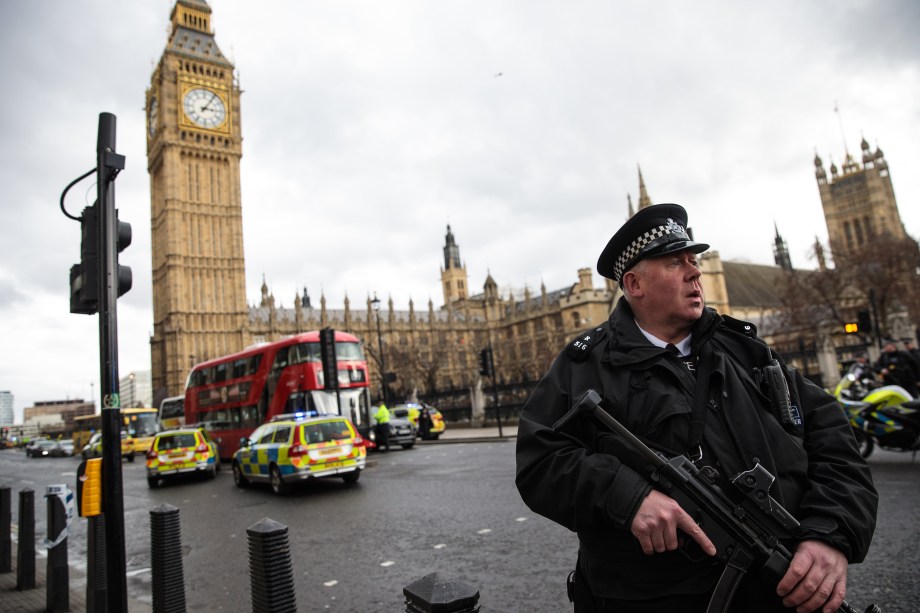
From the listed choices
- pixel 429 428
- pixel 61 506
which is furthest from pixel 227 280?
pixel 61 506

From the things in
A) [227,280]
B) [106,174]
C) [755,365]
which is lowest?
[755,365]

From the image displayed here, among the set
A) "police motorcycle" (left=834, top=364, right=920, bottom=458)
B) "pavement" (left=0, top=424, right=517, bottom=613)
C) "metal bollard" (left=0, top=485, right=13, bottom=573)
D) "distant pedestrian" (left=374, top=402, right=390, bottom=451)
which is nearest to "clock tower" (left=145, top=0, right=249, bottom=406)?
"distant pedestrian" (left=374, top=402, right=390, bottom=451)

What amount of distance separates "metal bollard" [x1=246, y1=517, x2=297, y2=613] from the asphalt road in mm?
1040

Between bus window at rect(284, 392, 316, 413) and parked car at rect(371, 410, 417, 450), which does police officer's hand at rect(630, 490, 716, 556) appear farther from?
parked car at rect(371, 410, 417, 450)

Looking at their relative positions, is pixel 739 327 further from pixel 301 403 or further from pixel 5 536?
pixel 301 403

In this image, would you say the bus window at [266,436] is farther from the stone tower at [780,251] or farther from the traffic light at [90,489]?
the stone tower at [780,251]

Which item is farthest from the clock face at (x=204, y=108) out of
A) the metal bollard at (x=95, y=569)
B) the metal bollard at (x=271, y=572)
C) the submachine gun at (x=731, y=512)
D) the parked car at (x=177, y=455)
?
the submachine gun at (x=731, y=512)

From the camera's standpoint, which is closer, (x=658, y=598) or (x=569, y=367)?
(x=658, y=598)

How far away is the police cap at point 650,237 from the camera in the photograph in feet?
6.61

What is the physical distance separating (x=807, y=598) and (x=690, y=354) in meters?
0.75

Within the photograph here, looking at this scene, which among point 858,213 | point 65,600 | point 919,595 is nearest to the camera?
point 919,595

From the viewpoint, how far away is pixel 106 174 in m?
3.89

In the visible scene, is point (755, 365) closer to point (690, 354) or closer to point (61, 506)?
point (690, 354)

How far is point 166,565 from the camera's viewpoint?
13.0ft
